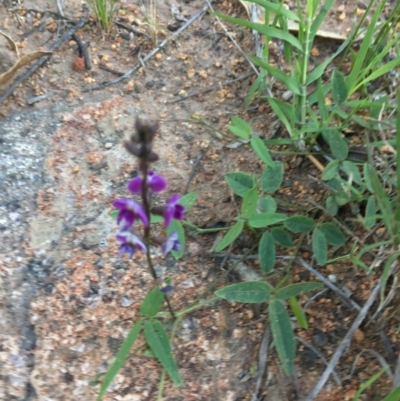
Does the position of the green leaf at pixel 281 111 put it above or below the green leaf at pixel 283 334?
above

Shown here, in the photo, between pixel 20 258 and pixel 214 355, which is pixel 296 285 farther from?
pixel 20 258

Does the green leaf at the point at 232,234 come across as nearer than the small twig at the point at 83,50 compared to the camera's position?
Yes

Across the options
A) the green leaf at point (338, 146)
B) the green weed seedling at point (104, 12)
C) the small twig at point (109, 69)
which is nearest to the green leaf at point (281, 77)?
the green leaf at point (338, 146)

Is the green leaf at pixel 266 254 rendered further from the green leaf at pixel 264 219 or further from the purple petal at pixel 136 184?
the purple petal at pixel 136 184

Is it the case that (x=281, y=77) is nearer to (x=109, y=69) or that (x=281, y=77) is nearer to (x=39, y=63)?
(x=109, y=69)

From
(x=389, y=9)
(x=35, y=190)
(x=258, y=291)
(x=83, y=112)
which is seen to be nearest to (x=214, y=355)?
(x=258, y=291)

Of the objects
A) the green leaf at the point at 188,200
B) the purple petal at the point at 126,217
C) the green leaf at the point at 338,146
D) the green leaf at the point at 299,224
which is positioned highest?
the green leaf at the point at 338,146
